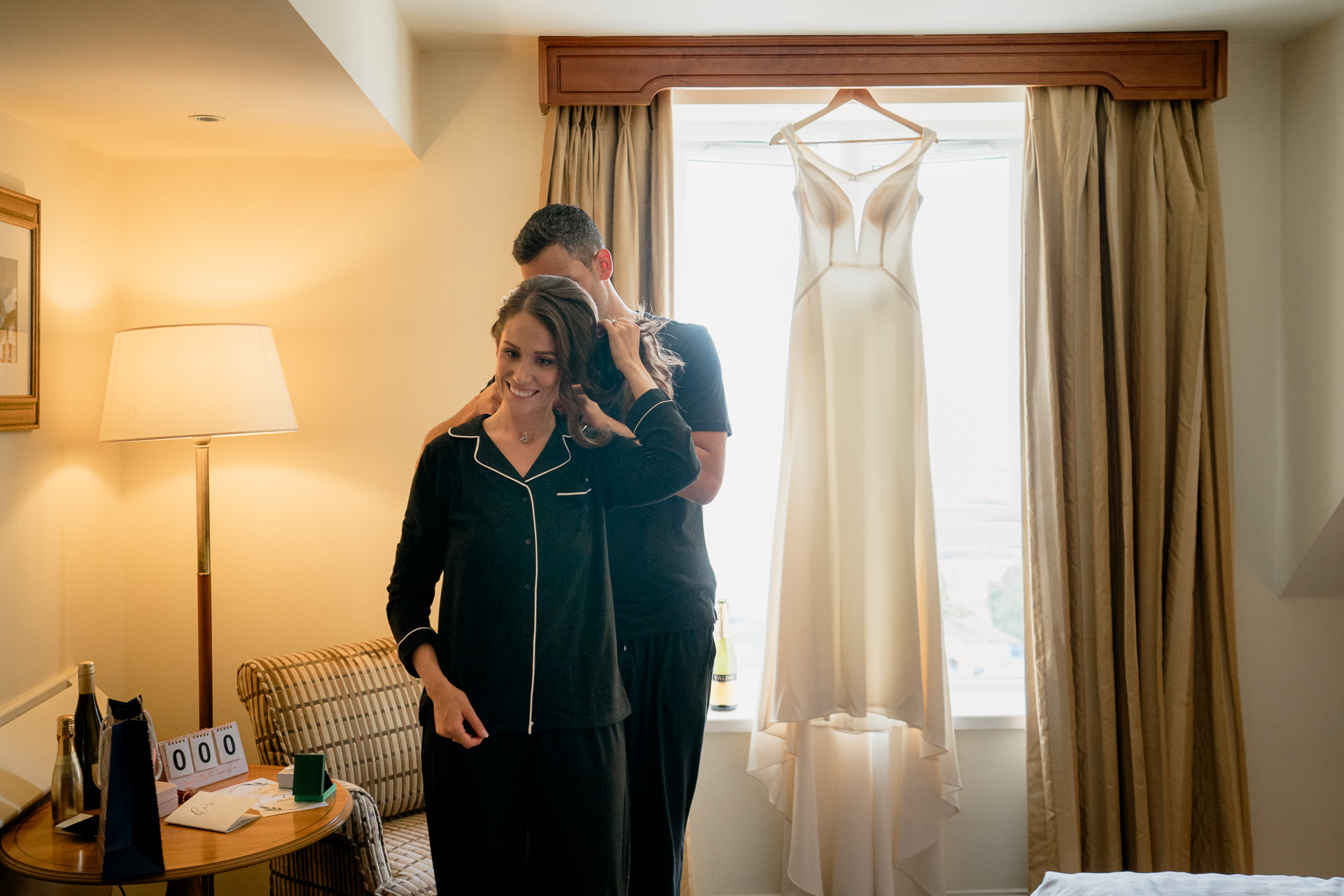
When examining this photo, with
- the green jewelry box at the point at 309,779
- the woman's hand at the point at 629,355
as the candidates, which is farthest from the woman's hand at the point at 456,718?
the green jewelry box at the point at 309,779

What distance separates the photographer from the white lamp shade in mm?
2227

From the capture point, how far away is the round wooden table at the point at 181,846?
1733 millimetres

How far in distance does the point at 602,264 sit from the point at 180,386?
3.85 feet

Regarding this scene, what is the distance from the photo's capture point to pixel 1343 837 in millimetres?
2793

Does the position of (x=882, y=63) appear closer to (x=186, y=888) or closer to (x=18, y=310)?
(x=18, y=310)

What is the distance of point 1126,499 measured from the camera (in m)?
2.64

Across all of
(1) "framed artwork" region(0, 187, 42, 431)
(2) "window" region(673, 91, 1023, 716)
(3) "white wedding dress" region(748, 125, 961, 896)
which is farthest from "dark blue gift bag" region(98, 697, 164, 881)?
(2) "window" region(673, 91, 1023, 716)

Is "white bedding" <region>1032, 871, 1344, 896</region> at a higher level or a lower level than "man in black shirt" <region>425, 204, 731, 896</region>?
lower

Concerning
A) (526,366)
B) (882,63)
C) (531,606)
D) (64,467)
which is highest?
(882,63)

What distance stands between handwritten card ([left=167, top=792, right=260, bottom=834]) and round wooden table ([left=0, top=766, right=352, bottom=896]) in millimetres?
12

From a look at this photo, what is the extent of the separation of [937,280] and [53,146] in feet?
8.32

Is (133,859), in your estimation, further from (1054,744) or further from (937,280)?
(937,280)

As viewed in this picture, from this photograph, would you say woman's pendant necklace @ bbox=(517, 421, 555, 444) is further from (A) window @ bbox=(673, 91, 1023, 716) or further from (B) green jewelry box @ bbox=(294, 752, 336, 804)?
(A) window @ bbox=(673, 91, 1023, 716)

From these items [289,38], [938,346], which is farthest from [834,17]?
[289,38]
